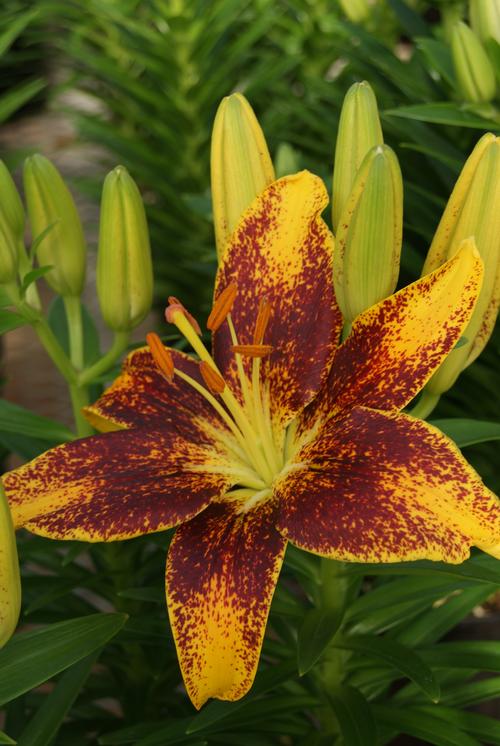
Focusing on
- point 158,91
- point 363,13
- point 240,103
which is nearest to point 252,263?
point 240,103

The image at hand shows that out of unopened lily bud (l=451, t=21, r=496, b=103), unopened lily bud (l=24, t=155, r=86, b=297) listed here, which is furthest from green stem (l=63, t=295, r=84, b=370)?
unopened lily bud (l=451, t=21, r=496, b=103)

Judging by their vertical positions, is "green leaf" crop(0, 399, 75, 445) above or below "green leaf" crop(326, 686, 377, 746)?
above

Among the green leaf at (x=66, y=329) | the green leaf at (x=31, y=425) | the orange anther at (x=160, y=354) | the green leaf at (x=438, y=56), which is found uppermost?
the green leaf at (x=438, y=56)

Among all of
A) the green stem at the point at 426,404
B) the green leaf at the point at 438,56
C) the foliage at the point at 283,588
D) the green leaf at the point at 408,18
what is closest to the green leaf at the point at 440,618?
the foliage at the point at 283,588

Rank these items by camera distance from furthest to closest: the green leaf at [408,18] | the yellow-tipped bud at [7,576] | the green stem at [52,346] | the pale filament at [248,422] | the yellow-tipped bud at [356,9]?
1. the yellow-tipped bud at [356,9]
2. the green leaf at [408,18]
3. the green stem at [52,346]
4. the pale filament at [248,422]
5. the yellow-tipped bud at [7,576]

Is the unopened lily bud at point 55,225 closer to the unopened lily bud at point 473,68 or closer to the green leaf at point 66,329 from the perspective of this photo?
the green leaf at point 66,329

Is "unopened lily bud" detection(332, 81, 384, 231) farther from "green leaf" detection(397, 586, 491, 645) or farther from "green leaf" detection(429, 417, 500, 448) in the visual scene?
"green leaf" detection(397, 586, 491, 645)

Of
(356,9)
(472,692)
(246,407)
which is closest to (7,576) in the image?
(246,407)
